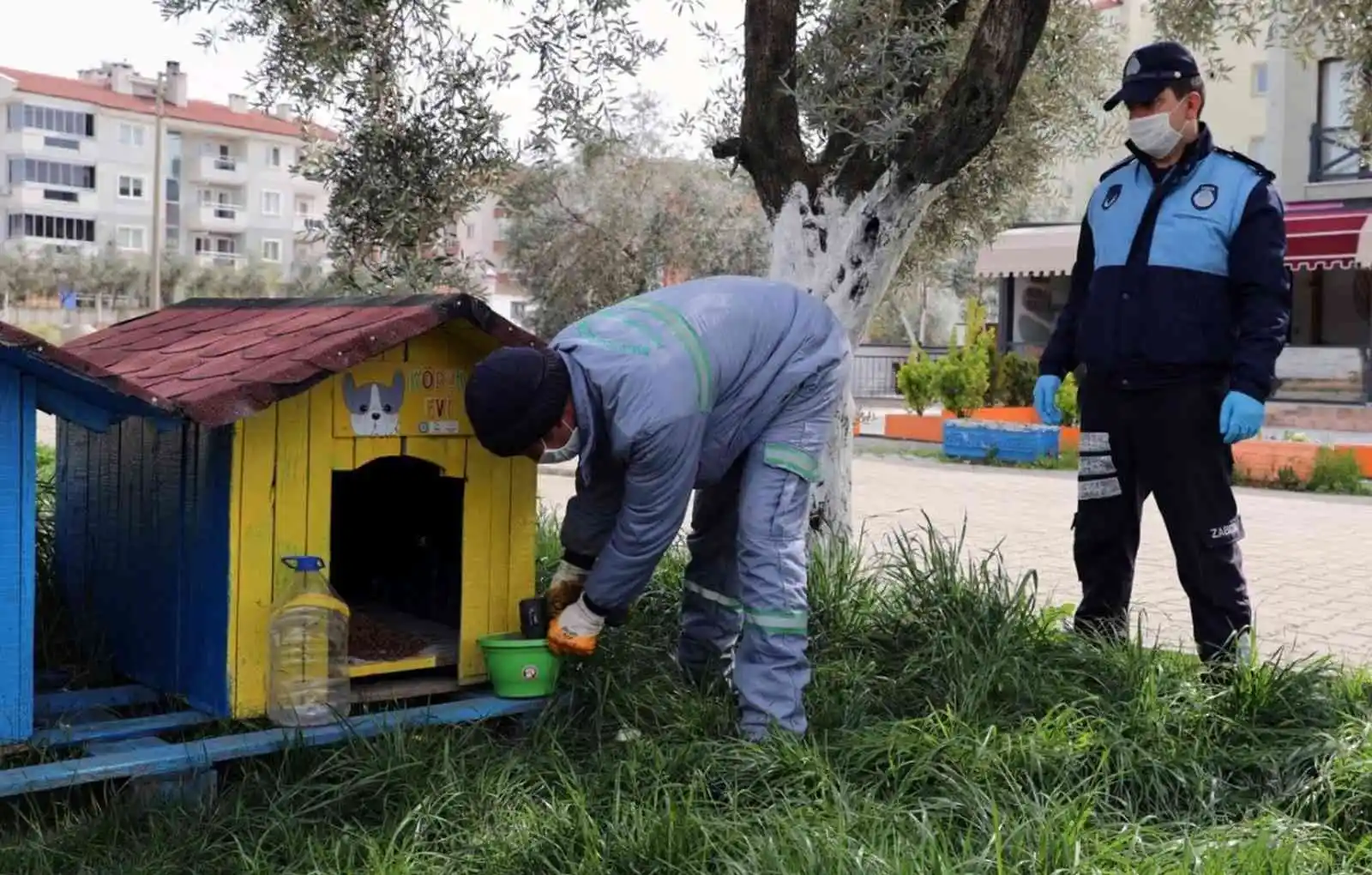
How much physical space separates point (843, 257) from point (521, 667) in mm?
2325

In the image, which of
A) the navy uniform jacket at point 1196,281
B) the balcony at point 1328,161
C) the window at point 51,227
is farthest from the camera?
the window at point 51,227

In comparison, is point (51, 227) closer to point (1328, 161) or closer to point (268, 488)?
point (1328, 161)

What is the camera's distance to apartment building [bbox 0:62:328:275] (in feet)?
219

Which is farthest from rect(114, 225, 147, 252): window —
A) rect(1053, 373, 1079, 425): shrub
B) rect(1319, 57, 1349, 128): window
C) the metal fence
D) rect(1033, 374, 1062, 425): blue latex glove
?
rect(1033, 374, 1062, 425): blue latex glove

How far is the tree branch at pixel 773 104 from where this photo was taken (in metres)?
5.50

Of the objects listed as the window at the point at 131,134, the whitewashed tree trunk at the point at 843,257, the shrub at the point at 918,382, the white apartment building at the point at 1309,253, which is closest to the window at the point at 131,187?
the window at the point at 131,134

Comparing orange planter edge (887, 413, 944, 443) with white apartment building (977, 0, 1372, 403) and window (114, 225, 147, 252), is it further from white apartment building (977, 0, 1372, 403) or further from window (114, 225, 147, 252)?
window (114, 225, 147, 252)

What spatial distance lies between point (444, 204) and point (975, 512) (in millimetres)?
6082

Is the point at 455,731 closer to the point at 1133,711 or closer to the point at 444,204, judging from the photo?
the point at 1133,711

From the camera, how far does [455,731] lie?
3807 millimetres

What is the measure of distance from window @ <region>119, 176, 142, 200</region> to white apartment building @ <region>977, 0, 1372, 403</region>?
5940cm

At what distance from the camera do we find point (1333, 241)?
17.7 metres

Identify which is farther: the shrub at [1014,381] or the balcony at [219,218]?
the balcony at [219,218]

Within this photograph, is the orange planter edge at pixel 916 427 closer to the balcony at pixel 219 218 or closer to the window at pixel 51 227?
the window at pixel 51 227
